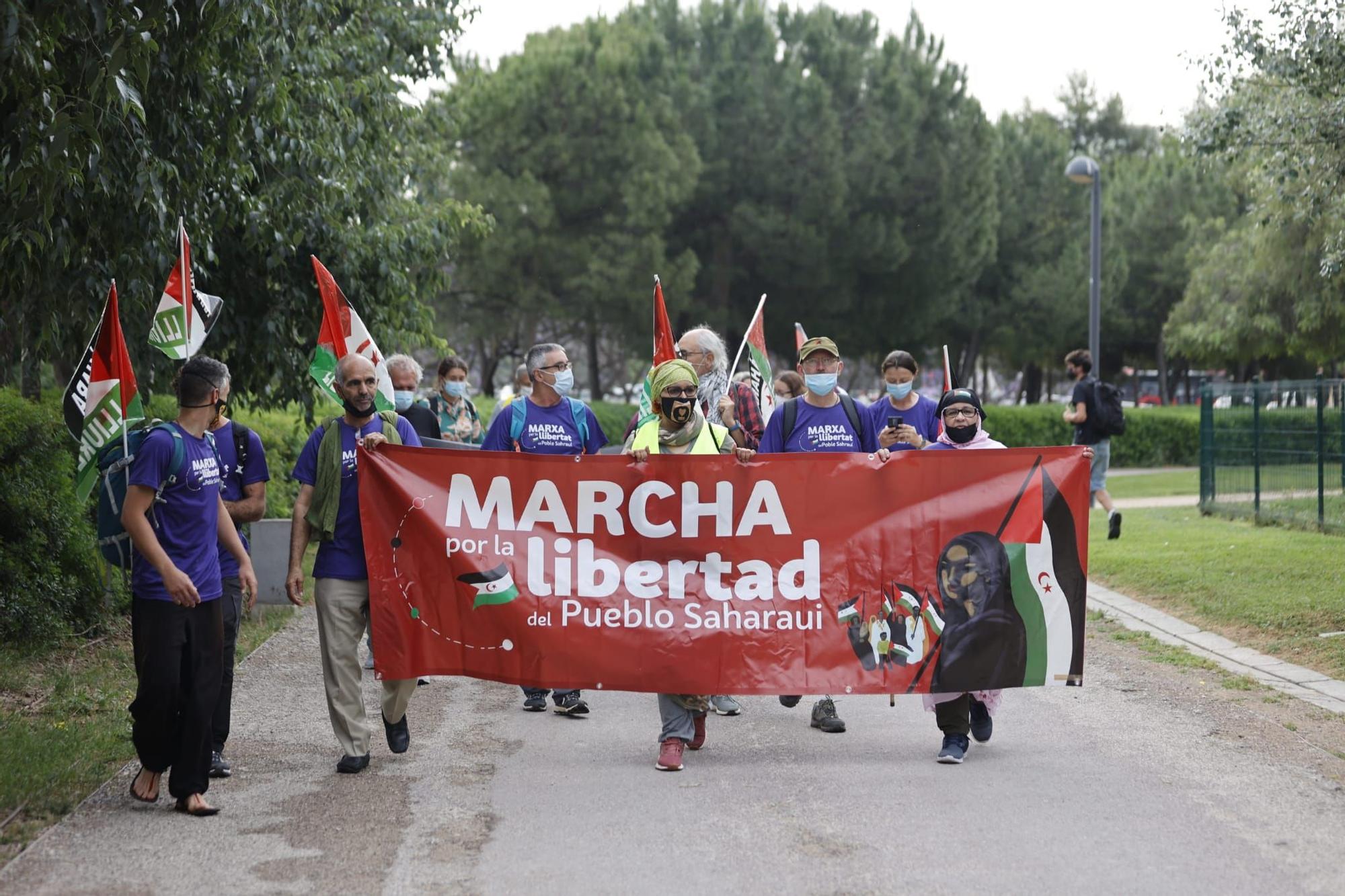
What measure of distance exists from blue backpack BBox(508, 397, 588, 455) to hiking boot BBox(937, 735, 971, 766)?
8.98 ft

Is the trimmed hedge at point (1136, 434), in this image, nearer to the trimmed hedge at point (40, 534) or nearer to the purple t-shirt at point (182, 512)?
the trimmed hedge at point (40, 534)

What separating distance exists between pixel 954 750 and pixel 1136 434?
3026 cm

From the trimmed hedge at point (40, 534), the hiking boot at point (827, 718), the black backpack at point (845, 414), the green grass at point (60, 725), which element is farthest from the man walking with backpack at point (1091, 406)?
the trimmed hedge at point (40, 534)

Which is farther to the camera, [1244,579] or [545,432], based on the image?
[1244,579]

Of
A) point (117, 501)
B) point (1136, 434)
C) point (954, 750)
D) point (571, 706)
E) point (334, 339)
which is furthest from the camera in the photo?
point (1136, 434)

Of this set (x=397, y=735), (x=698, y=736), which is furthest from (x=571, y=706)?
(x=397, y=735)

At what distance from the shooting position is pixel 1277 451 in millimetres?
16734

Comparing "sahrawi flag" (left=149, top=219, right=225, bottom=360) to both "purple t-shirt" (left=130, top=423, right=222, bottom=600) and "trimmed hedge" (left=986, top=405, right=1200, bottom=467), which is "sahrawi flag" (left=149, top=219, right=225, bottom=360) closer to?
"purple t-shirt" (left=130, top=423, right=222, bottom=600)

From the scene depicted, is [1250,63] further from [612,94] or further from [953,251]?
[953,251]

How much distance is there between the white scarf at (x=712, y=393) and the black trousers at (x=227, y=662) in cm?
328

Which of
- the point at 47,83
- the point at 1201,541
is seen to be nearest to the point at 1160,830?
the point at 47,83

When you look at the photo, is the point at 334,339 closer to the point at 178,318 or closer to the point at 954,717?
the point at 178,318

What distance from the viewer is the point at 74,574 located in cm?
982

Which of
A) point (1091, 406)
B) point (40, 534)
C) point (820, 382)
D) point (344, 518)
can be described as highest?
point (1091, 406)
